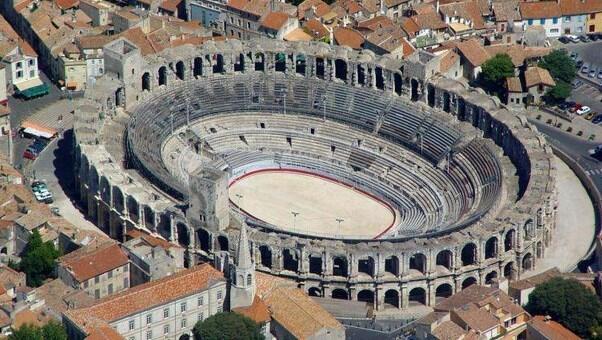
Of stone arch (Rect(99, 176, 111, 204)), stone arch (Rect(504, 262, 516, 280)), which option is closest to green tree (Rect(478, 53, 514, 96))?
stone arch (Rect(504, 262, 516, 280))

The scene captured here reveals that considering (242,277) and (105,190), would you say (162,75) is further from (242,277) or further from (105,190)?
(242,277)

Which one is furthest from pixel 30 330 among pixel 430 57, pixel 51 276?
pixel 430 57

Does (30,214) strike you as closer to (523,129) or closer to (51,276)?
(51,276)

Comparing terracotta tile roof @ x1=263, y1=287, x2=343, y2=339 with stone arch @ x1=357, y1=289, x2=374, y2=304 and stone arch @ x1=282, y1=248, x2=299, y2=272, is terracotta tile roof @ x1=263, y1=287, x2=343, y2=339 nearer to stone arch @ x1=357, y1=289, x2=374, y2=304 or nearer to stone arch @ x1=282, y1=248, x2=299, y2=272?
stone arch @ x1=282, y1=248, x2=299, y2=272

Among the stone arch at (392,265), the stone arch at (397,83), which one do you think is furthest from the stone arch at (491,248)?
the stone arch at (397,83)

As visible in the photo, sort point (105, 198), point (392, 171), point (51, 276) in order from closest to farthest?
point (51, 276) → point (105, 198) → point (392, 171)

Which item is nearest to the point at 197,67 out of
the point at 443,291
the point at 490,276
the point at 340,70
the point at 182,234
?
the point at 340,70
